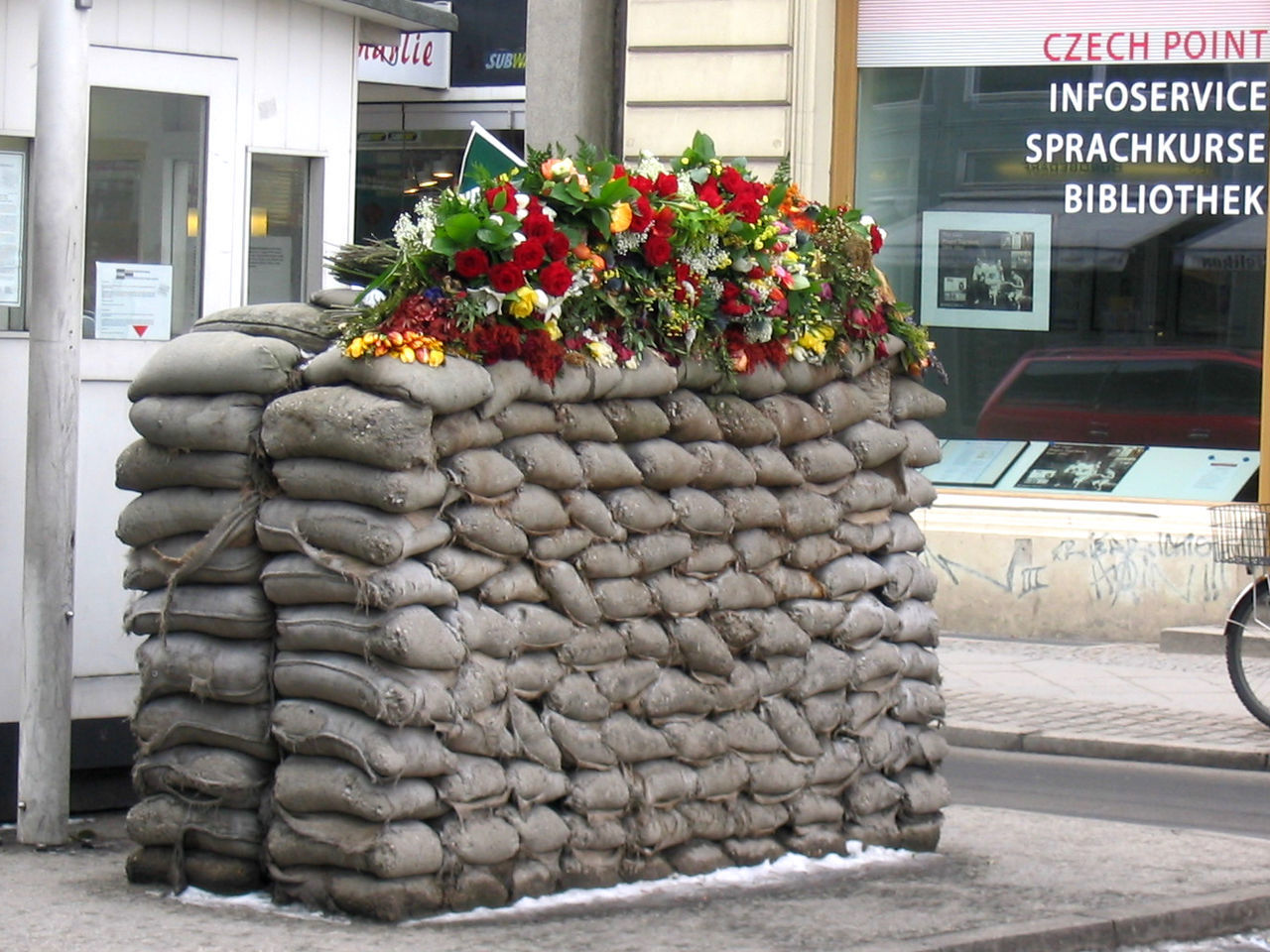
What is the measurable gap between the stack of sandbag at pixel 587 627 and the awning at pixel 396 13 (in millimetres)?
2072

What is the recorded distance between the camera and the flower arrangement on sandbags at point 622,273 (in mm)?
5691

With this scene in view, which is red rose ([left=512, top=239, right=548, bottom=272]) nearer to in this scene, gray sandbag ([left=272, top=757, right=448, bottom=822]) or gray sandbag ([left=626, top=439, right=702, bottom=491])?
gray sandbag ([left=626, top=439, right=702, bottom=491])

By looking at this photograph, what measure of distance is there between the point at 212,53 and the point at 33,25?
63 centimetres

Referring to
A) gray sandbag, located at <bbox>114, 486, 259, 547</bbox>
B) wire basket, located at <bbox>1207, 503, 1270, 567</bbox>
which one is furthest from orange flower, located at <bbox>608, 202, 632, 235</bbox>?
wire basket, located at <bbox>1207, 503, 1270, 567</bbox>

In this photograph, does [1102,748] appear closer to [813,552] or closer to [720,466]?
[813,552]

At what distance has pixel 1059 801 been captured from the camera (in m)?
8.91

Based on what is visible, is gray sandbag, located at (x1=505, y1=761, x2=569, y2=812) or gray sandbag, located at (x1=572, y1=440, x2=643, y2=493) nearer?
gray sandbag, located at (x1=505, y1=761, x2=569, y2=812)

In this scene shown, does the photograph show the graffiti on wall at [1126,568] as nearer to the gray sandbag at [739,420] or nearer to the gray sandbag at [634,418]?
the gray sandbag at [739,420]

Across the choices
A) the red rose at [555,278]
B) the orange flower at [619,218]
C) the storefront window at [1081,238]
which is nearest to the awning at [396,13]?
the orange flower at [619,218]

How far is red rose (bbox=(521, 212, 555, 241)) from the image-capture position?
19.0 ft

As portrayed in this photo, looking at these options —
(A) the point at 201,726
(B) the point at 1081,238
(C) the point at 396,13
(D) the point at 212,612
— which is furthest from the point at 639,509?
(B) the point at 1081,238

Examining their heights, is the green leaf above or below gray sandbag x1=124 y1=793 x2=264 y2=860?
above

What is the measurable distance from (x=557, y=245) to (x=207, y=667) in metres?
1.49

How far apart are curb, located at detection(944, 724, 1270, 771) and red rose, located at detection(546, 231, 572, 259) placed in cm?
521
